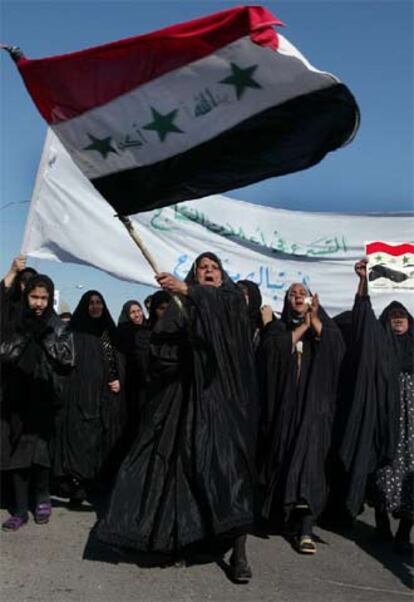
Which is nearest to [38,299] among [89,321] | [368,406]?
[89,321]

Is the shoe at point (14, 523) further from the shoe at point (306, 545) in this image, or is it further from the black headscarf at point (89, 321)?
the shoe at point (306, 545)

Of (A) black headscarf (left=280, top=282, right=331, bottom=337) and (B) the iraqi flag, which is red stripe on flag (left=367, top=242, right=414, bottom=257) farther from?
(B) the iraqi flag

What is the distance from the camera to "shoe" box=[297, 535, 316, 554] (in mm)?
4836

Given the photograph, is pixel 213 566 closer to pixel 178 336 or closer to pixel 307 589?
pixel 307 589

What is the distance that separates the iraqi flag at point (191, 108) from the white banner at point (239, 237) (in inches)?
99.9

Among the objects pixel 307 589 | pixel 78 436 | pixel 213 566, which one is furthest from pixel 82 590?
pixel 78 436

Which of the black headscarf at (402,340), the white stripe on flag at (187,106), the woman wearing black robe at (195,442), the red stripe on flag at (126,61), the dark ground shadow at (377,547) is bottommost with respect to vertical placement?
the dark ground shadow at (377,547)

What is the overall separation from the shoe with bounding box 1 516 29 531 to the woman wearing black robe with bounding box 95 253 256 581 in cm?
97

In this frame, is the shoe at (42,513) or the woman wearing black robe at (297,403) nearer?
the woman wearing black robe at (297,403)

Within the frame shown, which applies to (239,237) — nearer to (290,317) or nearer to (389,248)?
(389,248)

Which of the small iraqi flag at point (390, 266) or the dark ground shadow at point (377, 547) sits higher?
the small iraqi flag at point (390, 266)

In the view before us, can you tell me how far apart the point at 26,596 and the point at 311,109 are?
274cm

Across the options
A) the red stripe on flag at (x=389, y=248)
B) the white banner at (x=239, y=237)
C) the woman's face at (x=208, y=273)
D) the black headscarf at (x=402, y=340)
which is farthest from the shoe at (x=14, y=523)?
the red stripe on flag at (x=389, y=248)

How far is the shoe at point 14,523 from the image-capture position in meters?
5.10
